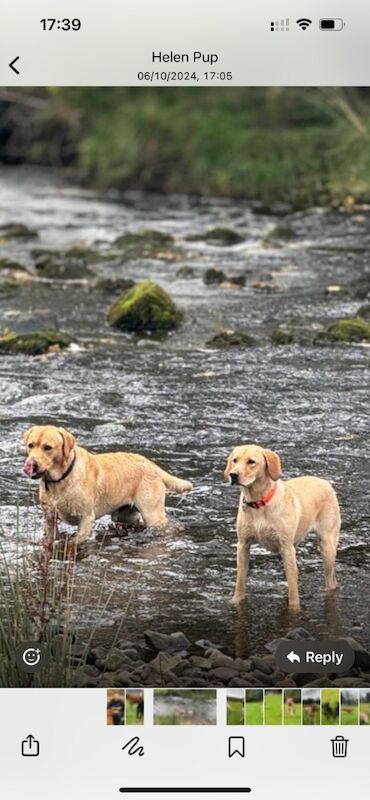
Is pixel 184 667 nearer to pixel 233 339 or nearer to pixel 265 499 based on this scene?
pixel 265 499

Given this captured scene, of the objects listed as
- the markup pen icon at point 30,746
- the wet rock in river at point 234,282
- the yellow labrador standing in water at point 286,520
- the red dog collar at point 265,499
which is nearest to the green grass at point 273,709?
the markup pen icon at point 30,746

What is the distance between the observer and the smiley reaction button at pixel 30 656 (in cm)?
570

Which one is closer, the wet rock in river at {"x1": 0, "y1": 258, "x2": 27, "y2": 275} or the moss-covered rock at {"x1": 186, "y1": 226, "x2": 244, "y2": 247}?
the wet rock in river at {"x1": 0, "y1": 258, "x2": 27, "y2": 275}

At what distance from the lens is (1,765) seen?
5.52 m

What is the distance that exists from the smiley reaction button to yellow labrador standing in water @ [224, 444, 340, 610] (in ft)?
4.28

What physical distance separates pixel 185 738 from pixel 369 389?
2.92m

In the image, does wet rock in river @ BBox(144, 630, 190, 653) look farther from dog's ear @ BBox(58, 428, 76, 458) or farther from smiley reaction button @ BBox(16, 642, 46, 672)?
dog's ear @ BBox(58, 428, 76, 458)

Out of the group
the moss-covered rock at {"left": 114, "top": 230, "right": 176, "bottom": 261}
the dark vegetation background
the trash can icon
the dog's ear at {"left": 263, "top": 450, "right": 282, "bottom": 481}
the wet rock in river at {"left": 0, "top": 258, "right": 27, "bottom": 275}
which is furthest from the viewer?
the moss-covered rock at {"left": 114, "top": 230, "right": 176, "bottom": 261}

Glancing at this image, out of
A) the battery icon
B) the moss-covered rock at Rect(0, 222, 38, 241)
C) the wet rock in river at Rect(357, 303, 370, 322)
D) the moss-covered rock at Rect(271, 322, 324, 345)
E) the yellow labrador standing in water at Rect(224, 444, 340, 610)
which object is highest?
the moss-covered rock at Rect(0, 222, 38, 241)

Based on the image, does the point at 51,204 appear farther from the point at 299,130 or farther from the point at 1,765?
the point at 1,765

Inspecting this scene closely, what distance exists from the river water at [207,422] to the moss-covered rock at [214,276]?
0.09 metres

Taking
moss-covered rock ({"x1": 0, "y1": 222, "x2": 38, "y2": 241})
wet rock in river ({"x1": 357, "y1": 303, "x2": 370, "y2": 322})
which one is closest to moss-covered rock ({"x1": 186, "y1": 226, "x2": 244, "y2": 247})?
moss-covered rock ({"x1": 0, "y1": 222, "x2": 38, "y2": 241})

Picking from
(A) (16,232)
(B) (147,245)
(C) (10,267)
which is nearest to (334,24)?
(C) (10,267)

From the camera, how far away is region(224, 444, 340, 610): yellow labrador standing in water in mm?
6816
